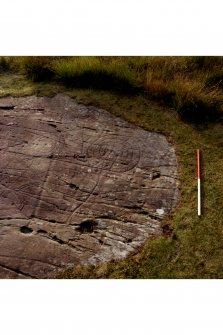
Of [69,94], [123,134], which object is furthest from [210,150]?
[69,94]

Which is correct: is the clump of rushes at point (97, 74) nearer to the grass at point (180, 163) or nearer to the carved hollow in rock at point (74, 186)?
the grass at point (180, 163)

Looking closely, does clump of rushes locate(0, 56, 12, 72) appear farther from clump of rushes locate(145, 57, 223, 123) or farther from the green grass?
clump of rushes locate(145, 57, 223, 123)

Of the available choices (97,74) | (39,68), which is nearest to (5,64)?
(39,68)

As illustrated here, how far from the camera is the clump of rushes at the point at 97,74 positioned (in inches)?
261

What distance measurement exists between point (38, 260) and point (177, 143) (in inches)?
94.2

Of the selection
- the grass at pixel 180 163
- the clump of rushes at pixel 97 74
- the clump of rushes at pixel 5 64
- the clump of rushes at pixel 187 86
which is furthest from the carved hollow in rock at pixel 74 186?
the clump of rushes at pixel 5 64

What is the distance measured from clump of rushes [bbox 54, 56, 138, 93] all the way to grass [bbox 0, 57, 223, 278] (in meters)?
0.10

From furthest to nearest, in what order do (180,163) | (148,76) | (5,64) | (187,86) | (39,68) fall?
1. (5,64)
2. (39,68)
3. (148,76)
4. (187,86)
5. (180,163)

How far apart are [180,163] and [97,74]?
2038mm

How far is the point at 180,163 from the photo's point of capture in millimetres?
5570

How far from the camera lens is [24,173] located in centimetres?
548

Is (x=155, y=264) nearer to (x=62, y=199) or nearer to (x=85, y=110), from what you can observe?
(x=62, y=199)

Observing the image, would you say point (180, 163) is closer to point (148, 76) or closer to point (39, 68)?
point (148, 76)

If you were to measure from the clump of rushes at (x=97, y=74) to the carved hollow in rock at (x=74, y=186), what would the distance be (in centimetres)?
49
